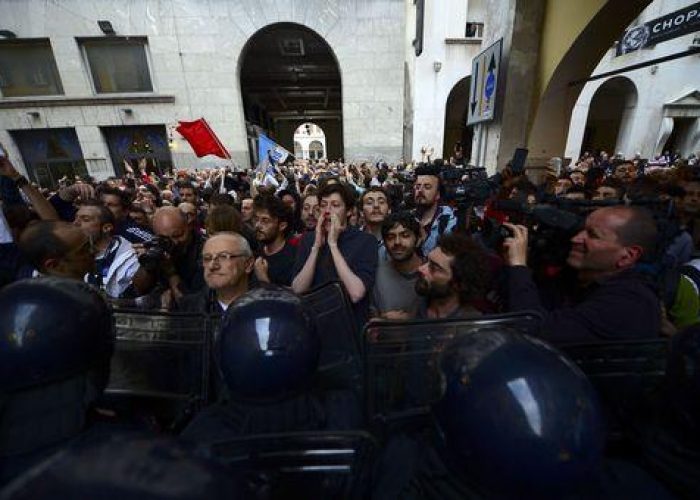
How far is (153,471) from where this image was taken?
1.37 feet

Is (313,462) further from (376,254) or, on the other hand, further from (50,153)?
(50,153)

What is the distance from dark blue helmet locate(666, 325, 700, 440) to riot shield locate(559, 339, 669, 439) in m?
0.34

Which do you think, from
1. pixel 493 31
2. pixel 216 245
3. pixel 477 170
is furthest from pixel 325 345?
pixel 493 31

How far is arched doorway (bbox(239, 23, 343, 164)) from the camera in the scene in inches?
553

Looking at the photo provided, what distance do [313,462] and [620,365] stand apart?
118 cm

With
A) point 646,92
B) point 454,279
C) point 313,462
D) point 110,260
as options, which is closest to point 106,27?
point 110,260

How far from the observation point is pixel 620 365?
1260 mm

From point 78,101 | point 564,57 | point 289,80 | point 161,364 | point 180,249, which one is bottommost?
point 161,364

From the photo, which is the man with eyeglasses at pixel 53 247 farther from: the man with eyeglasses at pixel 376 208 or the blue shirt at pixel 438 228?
the blue shirt at pixel 438 228

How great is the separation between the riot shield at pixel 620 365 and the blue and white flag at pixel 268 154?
8.02m

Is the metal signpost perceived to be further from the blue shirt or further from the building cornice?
the building cornice

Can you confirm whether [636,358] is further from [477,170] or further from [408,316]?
[477,170]

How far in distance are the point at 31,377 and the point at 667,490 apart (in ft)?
5.76

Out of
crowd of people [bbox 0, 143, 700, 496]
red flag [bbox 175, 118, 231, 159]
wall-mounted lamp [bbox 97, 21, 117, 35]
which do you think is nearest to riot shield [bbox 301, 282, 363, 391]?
crowd of people [bbox 0, 143, 700, 496]
